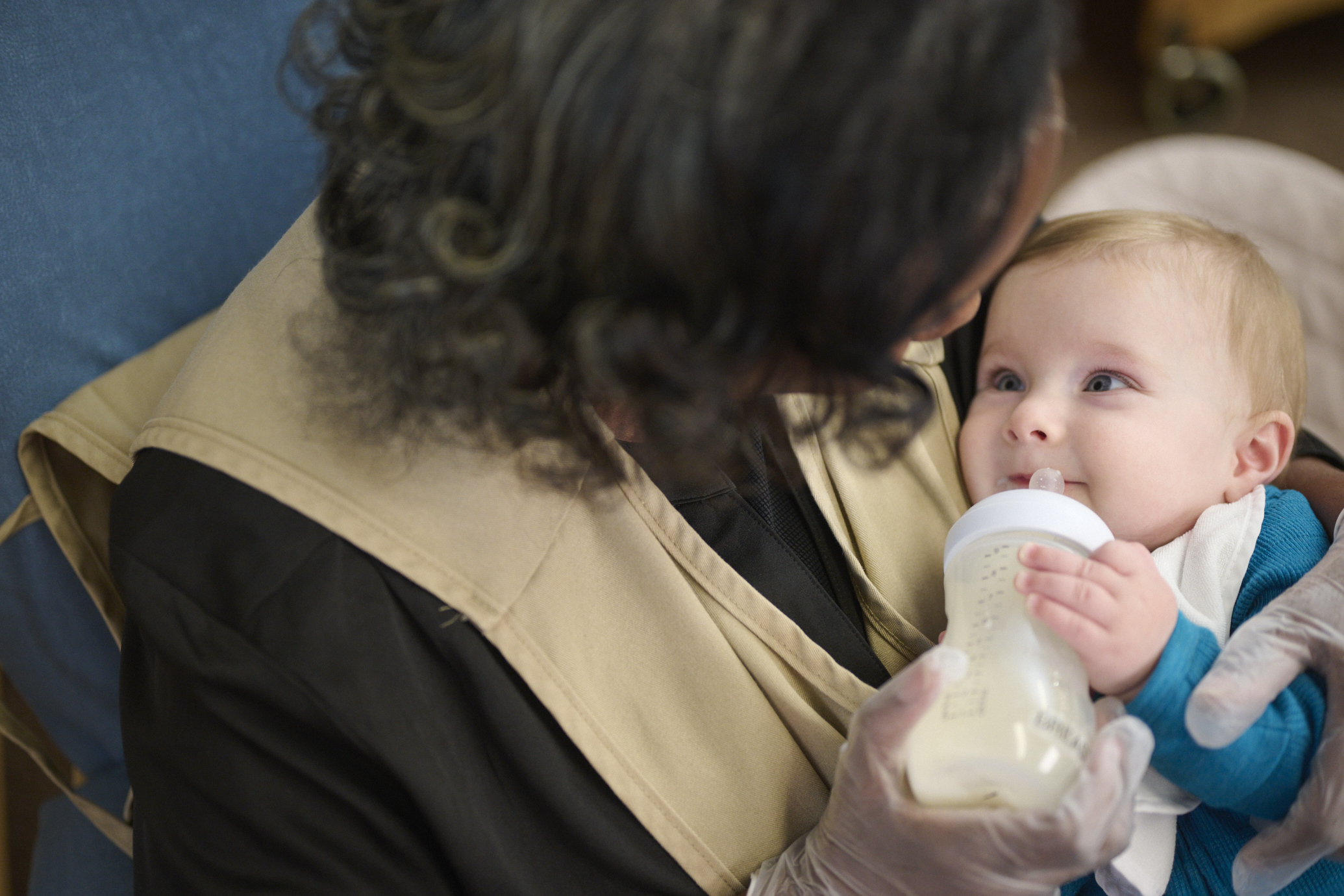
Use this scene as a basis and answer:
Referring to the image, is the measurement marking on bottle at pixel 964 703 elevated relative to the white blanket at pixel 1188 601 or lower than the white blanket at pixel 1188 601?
elevated

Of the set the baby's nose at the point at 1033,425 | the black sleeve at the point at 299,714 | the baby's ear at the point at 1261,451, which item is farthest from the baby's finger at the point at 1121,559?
the black sleeve at the point at 299,714

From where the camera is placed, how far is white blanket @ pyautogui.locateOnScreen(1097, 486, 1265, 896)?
81 cm

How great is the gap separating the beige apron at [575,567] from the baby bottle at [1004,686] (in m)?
0.13

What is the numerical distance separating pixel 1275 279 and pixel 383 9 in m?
1.04

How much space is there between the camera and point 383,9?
2.05ft

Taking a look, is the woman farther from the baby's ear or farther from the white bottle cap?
the baby's ear

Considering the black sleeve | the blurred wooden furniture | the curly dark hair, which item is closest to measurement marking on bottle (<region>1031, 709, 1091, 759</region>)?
A: the curly dark hair

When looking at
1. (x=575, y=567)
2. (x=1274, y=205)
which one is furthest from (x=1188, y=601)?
(x=1274, y=205)

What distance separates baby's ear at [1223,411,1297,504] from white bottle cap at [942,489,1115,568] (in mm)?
351

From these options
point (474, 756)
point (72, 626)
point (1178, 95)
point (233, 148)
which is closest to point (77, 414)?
point (72, 626)

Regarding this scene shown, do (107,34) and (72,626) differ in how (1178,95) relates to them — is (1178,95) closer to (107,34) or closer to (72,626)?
(107,34)

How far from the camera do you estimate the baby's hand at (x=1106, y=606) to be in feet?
2.35

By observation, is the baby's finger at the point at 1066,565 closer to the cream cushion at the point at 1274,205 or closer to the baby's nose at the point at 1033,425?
the baby's nose at the point at 1033,425

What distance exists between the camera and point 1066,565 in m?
0.74
